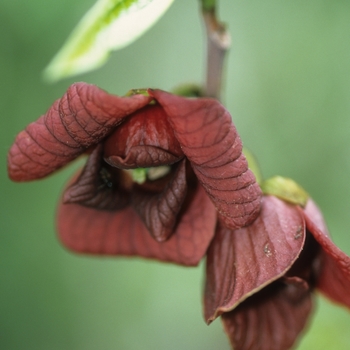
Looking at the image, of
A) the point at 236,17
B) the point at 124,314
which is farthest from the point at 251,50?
the point at 124,314

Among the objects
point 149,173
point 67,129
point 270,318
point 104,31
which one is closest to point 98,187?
point 149,173

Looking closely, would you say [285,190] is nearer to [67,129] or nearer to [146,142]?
[146,142]

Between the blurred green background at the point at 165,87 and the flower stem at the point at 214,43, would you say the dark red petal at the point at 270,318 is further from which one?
the blurred green background at the point at 165,87

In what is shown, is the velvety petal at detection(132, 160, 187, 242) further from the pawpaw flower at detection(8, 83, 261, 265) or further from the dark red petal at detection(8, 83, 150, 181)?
the dark red petal at detection(8, 83, 150, 181)

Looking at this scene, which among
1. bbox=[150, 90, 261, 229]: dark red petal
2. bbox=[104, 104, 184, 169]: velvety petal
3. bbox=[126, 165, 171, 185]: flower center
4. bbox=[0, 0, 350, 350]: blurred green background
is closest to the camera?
bbox=[150, 90, 261, 229]: dark red petal

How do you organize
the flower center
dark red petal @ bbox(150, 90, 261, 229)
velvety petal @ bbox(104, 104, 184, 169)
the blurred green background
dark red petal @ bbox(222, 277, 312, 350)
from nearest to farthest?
dark red petal @ bbox(150, 90, 261, 229) < velvety petal @ bbox(104, 104, 184, 169) < the flower center < dark red petal @ bbox(222, 277, 312, 350) < the blurred green background

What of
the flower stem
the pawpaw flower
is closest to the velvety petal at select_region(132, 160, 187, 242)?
the pawpaw flower

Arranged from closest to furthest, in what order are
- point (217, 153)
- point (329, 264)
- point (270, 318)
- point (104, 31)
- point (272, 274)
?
1. point (217, 153)
2. point (272, 274)
3. point (104, 31)
4. point (329, 264)
5. point (270, 318)

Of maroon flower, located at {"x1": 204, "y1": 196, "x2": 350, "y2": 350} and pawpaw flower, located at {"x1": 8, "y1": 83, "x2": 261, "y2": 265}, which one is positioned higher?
pawpaw flower, located at {"x1": 8, "y1": 83, "x2": 261, "y2": 265}
